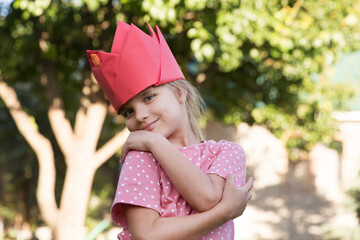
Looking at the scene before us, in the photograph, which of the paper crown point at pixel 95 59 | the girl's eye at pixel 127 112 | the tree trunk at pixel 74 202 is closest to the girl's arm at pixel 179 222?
the girl's eye at pixel 127 112

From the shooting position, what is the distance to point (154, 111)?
1665mm

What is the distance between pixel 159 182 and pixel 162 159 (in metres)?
0.10

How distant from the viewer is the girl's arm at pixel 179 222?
58.9 inches

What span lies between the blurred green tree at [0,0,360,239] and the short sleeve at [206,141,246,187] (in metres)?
3.37

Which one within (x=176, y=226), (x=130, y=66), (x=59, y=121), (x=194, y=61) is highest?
(x=130, y=66)

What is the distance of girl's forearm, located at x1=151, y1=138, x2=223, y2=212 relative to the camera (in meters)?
1.53

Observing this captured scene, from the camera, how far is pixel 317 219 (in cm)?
1543

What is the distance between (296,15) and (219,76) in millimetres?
1829

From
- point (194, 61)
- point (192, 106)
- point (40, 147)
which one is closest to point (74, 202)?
point (40, 147)

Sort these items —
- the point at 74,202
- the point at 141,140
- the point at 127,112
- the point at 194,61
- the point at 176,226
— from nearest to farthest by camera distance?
1. the point at 176,226
2. the point at 141,140
3. the point at 127,112
4. the point at 74,202
5. the point at 194,61

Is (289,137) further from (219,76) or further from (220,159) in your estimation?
(220,159)

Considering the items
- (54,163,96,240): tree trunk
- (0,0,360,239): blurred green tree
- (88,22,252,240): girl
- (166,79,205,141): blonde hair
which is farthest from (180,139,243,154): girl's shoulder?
(54,163,96,240): tree trunk

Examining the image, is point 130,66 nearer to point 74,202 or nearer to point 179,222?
point 179,222

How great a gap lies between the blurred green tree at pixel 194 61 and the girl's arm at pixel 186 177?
140 inches
